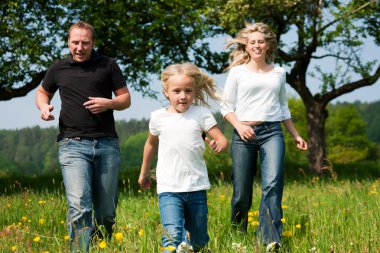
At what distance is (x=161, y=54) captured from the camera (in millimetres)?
16719

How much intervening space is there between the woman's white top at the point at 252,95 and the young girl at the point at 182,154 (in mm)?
1043

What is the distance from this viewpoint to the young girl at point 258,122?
548 cm

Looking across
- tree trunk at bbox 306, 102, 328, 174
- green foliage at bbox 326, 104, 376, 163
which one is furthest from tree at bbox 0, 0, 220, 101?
green foliage at bbox 326, 104, 376, 163

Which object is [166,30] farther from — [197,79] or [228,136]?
[228,136]

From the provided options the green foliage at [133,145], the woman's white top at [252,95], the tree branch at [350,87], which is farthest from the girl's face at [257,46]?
the green foliage at [133,145]

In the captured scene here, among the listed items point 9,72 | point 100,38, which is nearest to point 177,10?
point 100,38

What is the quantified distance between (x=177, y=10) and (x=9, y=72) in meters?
5.25

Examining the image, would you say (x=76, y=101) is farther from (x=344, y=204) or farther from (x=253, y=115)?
(x=344, y=204)

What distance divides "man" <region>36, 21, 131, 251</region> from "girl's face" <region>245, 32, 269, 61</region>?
139cm

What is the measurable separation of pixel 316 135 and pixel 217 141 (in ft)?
50.4

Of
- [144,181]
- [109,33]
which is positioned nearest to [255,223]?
[144,181]

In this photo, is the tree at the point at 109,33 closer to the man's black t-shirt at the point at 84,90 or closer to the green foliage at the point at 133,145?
the man's black t-shirt at the point at 84,90

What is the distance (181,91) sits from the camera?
4.45 m

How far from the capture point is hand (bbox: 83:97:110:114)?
5.02 metres
